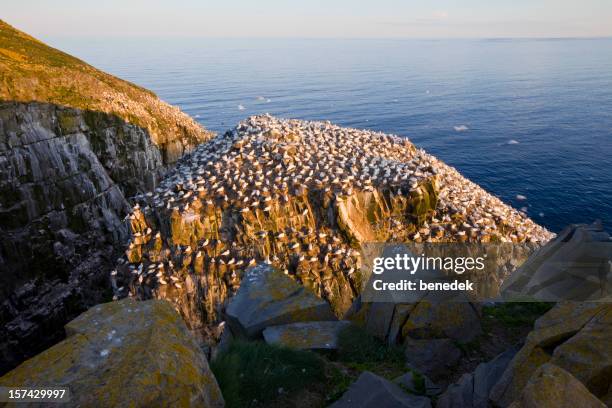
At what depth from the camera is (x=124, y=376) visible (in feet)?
15.7

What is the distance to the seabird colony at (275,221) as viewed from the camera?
1752 centimetres

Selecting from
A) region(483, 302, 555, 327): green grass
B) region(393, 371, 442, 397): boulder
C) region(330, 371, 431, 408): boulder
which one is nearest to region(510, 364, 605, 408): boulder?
region(330, 371, 431, 408): boulder

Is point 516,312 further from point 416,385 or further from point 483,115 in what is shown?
point 483,115

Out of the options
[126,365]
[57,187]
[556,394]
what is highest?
[556,394]

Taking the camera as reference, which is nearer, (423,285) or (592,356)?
(592,356)

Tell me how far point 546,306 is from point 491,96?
363 ft

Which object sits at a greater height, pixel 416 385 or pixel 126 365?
pixel 126 365

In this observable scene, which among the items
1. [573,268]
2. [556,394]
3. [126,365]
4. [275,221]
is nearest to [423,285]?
[573,268]

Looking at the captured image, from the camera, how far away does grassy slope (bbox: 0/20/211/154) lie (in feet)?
84.2

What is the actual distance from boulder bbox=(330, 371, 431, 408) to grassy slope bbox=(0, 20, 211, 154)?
27.8 meters

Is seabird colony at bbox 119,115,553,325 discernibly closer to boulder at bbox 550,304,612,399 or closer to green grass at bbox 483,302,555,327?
green grass at bbox 483,302,555,327

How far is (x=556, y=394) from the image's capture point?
397cm

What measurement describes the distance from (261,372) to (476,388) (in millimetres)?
3849

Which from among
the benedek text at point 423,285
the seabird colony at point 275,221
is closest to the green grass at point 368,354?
the benedek text at point 423,285
